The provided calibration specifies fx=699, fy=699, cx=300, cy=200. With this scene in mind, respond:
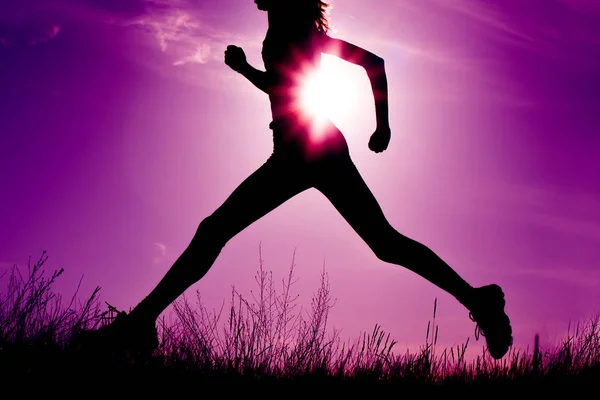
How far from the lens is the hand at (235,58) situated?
4.23m

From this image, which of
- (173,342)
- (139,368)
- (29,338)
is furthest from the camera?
(173,342)

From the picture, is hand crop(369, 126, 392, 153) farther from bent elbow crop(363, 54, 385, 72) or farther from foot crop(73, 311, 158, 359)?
foot crop(73, 311, 158, 359)

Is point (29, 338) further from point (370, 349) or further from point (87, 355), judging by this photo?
point (370, 349)

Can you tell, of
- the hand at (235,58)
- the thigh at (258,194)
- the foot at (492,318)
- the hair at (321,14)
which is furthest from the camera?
the foot at (492,318)

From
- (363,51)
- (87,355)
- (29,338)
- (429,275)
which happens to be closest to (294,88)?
(363,51)

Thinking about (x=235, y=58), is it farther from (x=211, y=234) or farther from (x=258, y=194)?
(x=211, y=234)

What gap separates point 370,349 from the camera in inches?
193

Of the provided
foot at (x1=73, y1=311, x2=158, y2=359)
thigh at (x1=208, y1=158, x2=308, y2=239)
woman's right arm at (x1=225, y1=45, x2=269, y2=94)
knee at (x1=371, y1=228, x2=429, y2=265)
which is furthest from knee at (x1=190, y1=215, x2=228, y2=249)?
knee at (x1=371, y1=228, x2=429, y2=265)

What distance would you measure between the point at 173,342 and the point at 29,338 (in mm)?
945

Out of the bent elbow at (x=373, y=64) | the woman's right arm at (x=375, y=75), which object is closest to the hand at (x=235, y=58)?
the woman's right arm at (x=375, y=75)

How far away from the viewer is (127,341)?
439cm

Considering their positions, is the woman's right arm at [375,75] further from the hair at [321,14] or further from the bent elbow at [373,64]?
the hair at [321,14]

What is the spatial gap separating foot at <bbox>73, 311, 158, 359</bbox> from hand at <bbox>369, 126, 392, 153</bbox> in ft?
5.86

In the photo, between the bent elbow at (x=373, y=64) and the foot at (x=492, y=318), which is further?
the foot at (x=492, y=318)
